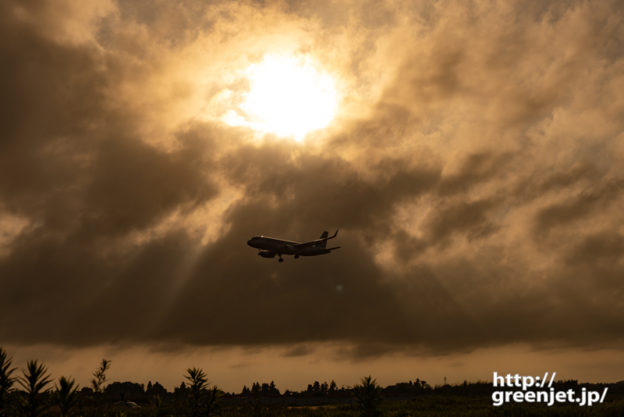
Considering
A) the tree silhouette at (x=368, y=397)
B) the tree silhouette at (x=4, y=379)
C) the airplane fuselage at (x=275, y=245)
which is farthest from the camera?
the airplane fuselage at (x=275, y=245)

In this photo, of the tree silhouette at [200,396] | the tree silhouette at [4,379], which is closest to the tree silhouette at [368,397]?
the tree silhouette at [200,396]

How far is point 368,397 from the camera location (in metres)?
22.1

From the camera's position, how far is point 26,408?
14.2 meters

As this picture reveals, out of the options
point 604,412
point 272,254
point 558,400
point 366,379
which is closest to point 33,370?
point 366,379

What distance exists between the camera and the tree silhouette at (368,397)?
Answer: 21797 mm

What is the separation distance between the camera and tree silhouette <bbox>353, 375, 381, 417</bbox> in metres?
21.8

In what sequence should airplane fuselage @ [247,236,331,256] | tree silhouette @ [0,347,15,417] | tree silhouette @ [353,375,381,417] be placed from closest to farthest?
tree silhouette @ [0,347,15,417]
tree silhouette @ [353,375,381,417]
airplane fuselage @ [247,236,331,256]

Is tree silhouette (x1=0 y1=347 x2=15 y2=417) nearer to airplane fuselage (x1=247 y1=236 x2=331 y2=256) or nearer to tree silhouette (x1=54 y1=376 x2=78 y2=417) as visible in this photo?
tree silhouette (x1=54 y1=376 x2=78 y2=417)

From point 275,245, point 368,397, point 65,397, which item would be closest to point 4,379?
point 65,397

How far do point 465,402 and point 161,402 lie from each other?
53.7 m

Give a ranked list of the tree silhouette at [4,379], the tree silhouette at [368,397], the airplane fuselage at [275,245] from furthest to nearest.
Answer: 1. the airplane fuselage at [275,245]
2. the tree silhouette at [368,397]
3. the tree silhouette at [4,379]

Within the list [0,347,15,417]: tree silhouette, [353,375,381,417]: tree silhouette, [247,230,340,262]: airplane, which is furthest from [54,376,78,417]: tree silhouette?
[247,230,340,262]: airplane

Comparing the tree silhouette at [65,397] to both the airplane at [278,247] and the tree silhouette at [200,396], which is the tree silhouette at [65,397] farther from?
the airplane at [278,247]

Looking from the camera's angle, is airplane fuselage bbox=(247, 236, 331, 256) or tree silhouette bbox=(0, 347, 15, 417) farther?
airplane fuselage bbox=(247, 236, 331, 256)
